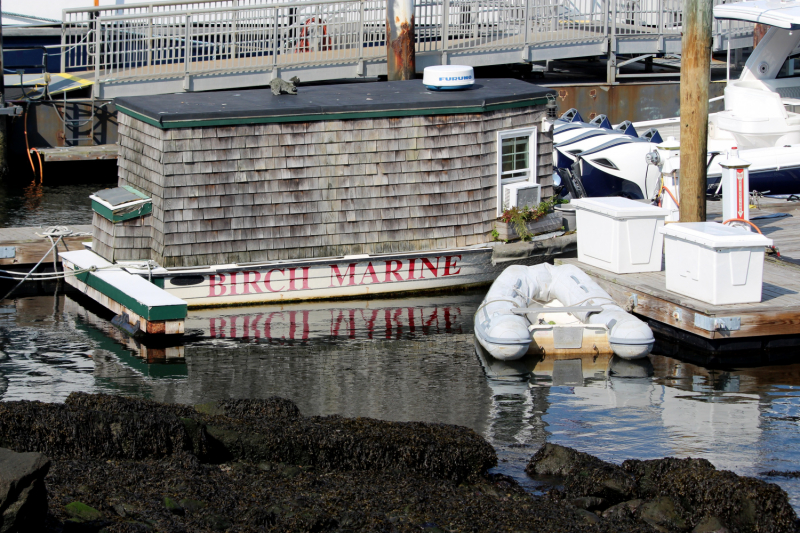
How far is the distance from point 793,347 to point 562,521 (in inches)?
236

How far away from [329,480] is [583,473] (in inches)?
75.5

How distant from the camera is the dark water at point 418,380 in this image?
28.3ft

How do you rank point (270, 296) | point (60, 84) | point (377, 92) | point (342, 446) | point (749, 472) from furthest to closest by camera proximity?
point (60, 84)
point (377, 92)
point (270, 296)
point (749, 472)
point (342, 446)

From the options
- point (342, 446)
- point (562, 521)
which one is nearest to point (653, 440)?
point (562, 521)

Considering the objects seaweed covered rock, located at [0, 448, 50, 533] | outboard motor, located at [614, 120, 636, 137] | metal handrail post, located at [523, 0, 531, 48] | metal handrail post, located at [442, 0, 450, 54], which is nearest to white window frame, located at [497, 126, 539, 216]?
outboard motor, located at [614, 120, 636, 137]

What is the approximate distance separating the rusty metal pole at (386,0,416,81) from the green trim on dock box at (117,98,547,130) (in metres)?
5.07

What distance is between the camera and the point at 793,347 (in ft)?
36.6

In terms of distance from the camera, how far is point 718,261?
10852mm

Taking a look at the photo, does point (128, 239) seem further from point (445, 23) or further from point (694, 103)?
point (445, 23)

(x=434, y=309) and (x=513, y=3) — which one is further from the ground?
(x=513, y=3)

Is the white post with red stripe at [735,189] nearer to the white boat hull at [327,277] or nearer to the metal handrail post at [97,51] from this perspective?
the white boat hull at [327,277]

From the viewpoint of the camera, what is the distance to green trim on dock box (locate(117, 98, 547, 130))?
40.8ft

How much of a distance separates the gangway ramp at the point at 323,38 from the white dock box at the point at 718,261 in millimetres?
10539

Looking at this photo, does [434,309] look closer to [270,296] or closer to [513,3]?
[270,296]
